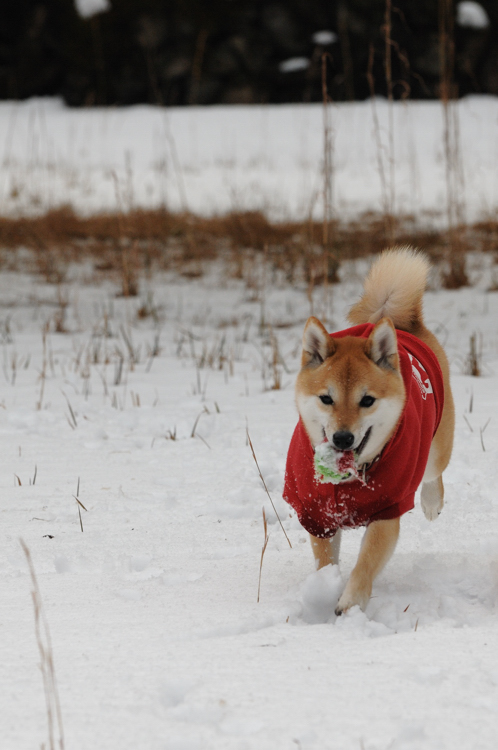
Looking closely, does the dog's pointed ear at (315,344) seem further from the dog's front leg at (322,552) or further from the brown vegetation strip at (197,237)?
the brown vegetation strip at (197,237)

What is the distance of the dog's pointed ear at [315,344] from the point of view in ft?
7.06

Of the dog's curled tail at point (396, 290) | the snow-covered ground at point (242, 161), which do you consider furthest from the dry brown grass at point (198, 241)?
the dog's curled tail at point (396, 290)

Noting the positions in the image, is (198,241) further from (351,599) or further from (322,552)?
(351,599)

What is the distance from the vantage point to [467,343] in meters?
4.98

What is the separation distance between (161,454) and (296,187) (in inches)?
318

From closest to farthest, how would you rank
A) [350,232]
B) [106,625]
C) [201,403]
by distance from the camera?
[106,625]
[201,403]
[350,232]

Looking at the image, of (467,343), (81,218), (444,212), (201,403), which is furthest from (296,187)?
(201,403)

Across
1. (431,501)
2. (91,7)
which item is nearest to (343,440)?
(431,501)

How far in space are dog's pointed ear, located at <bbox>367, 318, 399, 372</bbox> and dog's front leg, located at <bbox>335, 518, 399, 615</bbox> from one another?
45cm

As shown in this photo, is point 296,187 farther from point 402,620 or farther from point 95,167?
point 402,620

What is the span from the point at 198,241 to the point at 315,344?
5927 mm

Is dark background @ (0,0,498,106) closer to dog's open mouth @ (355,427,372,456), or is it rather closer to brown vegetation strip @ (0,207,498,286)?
brown vegetation strip @ (0,207,498,286)

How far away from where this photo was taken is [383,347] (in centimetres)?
216

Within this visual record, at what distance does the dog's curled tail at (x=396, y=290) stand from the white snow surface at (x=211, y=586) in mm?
689
